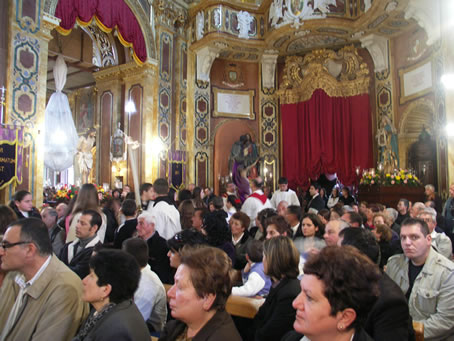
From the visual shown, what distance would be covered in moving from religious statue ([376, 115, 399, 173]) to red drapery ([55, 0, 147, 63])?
799 cm

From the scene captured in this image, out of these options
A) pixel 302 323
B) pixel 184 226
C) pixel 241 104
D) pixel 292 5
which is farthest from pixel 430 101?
pixel 302 323

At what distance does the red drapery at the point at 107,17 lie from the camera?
32.4 ft

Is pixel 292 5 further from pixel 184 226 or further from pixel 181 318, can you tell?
pixel 181 318

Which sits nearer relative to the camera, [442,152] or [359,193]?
[442,152]

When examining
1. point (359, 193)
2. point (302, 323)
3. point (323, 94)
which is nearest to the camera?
point (302, 323)

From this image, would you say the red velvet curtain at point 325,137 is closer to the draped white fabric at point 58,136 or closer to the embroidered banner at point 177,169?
the embroidered banner at point 177,169

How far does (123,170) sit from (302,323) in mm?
12080

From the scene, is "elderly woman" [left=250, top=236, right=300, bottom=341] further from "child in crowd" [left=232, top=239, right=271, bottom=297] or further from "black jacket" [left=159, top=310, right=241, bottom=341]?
"black jacket" [left=159, top=310, right=241, bottom=341]

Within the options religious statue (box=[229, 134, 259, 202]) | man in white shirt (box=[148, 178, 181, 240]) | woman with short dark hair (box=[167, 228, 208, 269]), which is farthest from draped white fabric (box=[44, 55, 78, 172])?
woman with short dark hair (box=[167, 228, 208, 269])

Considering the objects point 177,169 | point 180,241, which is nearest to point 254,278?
point 180,241

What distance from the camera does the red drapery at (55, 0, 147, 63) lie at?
989cm

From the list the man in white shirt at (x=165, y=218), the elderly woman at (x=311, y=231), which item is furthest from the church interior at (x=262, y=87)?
the elderly woman at (x=311, y=231)

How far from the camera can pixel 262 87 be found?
14.8 metres

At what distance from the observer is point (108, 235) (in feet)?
16.3
